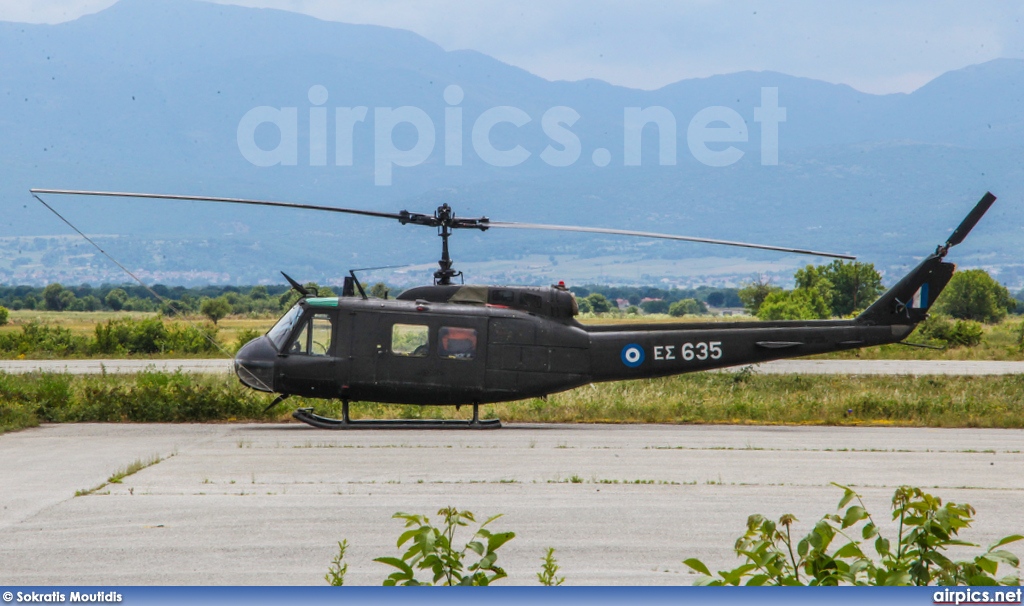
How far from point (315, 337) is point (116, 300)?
103m

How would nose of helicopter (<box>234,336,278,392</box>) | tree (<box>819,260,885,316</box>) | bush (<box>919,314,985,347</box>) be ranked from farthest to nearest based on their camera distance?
tree (<box>819,260,885,316</box>)
bush (<box>919,314,985,347</box>)
nose of helicopter (<box>234,336,278,392</box>)

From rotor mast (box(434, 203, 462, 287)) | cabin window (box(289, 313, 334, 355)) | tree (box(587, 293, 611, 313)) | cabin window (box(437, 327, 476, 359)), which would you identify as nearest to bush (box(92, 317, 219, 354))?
cabin window (box(289, 313, 334, 355))

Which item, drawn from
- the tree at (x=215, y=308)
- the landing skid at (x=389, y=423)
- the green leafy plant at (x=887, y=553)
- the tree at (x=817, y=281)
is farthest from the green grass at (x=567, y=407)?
the tree at (x=817, y=281)

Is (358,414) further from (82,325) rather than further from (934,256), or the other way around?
(82,325)

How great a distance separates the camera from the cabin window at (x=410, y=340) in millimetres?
16328

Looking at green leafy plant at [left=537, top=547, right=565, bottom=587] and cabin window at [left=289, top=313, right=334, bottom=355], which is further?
cabin window at [left=289, top=313, right=334, bottom=355]

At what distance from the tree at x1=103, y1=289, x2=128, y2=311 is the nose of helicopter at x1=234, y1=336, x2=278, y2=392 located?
3954 inches

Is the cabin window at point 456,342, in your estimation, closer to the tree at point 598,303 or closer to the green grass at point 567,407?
the green grass at point 567,407

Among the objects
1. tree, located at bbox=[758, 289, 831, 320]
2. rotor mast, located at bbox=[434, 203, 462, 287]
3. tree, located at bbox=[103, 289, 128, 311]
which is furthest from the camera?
tree, located at bbox=[103, 289, 128, 311]

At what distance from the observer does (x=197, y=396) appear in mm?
19000

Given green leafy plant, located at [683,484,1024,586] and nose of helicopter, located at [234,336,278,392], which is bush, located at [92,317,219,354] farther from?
green leafy plant, located at [683,484,1024,586]

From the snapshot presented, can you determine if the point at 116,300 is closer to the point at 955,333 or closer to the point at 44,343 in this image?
the point at 44,343

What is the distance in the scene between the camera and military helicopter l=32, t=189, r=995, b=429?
642 inches

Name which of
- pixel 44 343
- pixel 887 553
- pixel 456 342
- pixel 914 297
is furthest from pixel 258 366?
pixel 44 343
